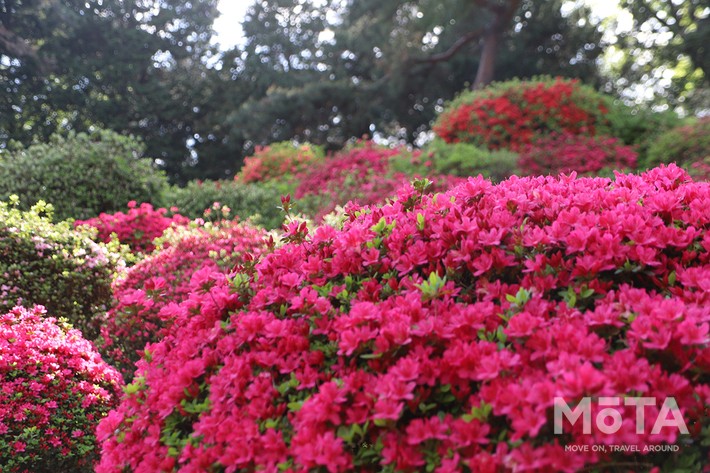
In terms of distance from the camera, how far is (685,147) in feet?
35.4

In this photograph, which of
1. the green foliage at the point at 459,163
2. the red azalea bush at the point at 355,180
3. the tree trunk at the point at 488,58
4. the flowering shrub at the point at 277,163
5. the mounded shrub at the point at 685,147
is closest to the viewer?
the red azalea bush at the point at 355,180

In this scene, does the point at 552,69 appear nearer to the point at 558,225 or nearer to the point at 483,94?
the point at 483,94

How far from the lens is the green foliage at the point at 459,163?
978 centimetres

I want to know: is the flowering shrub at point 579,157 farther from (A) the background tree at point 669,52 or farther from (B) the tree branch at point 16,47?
(B) the tree branch at point 16,47

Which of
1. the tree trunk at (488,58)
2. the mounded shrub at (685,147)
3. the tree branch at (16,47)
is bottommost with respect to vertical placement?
the mounded shrub at (685,147)

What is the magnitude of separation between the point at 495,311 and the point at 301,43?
26.9 m

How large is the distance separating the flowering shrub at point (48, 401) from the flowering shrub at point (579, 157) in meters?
8.00

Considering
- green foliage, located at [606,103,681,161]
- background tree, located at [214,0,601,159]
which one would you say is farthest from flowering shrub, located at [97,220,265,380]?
background tree, located at [214,0,601,159]

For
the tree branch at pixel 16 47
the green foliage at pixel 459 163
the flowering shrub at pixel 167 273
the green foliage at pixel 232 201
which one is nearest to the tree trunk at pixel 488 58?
the green foliage at pixel 459 163

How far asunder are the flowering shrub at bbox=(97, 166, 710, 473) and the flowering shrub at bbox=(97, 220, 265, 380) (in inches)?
84.4

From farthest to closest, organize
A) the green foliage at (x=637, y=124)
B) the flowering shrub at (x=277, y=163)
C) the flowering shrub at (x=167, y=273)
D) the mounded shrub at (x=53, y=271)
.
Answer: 1. the flowering shrub at (x=277, y=163)
2. the green foliage at (x=637, y=124)
3. the mounded shrub at (x=53, y=271)
4. the flowering shrub at (x=167, y=273)

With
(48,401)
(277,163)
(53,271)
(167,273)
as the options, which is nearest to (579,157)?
(277,163)

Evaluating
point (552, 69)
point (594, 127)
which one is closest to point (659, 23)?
point (552, 69)

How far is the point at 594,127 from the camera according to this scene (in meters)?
13.7
